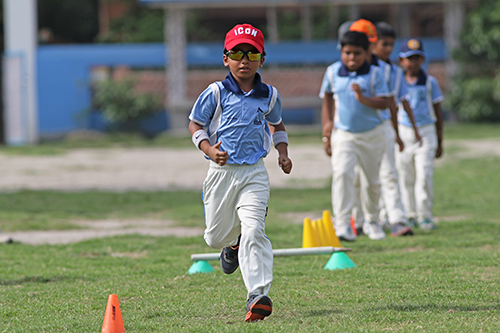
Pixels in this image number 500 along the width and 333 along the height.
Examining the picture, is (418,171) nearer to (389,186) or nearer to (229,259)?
(389,186)

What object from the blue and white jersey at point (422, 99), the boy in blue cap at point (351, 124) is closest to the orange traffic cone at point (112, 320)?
the boy in blue cap at point (351, 124)

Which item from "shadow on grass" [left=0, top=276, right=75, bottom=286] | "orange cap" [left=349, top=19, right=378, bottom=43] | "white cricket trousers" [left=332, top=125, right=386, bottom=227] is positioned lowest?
"shadow on grass" [left=0, top=276, right=75, bottom=286]

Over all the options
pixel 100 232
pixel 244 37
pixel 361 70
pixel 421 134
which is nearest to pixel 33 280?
pixel 244 37

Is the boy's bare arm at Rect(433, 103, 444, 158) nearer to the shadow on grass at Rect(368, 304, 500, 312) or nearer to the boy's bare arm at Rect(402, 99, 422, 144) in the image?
the boy's bare arm at Rect(402, 99, 422, 144)

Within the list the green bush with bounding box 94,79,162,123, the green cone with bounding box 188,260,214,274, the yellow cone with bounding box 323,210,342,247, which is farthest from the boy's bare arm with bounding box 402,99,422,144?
the green bush with bounding box 94,79,162,123

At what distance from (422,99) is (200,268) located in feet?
12.4

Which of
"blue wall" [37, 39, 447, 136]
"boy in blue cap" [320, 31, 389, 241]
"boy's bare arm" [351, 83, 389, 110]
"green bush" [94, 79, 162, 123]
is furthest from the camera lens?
"blue wall" [37, 39, 447, 136]

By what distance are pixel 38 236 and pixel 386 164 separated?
420cm

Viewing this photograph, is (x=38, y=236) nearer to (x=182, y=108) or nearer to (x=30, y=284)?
(x=30, y=284)

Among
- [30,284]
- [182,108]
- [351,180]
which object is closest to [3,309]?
[30,284]

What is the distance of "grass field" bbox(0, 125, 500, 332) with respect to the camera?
438 centimetres

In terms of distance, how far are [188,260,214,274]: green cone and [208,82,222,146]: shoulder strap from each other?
159cm

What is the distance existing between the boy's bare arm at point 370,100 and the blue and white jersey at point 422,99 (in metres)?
1.22

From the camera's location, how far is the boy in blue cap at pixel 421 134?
847 centimetres
